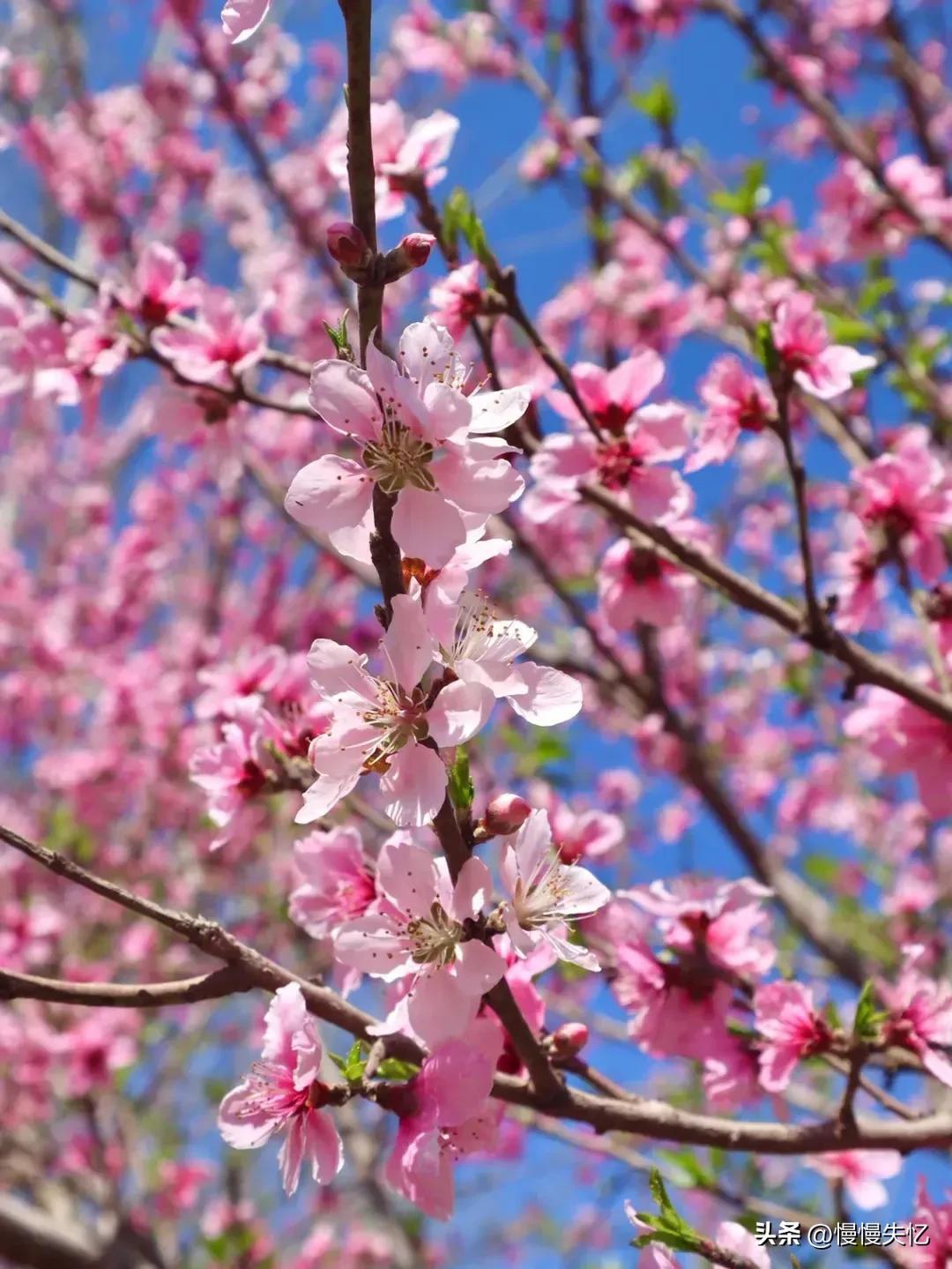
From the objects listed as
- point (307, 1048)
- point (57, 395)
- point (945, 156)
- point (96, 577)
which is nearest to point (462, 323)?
point (57, 395)

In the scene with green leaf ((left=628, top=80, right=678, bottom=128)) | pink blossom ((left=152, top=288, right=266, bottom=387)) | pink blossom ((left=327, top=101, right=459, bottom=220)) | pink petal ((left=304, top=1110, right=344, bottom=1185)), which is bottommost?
pink petal ((left=304, top=1110, right=344, bottom=1185))

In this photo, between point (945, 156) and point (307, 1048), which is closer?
point (307, 1048)

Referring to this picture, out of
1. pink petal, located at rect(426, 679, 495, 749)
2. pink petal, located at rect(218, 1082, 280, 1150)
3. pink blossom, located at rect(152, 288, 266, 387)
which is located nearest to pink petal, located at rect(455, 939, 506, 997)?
pink petal, located at rect(426, 679, 495, 749)

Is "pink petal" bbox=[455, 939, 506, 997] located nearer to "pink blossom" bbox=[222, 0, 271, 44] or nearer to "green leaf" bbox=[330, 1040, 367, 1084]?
"green leaf" bbox=[330, 1040, 367, 1084]

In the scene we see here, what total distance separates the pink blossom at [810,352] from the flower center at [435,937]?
125cm

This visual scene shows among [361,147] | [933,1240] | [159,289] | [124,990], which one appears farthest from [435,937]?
[159,289]

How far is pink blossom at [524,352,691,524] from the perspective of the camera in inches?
73.9

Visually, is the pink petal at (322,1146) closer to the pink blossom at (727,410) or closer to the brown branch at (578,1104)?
the brown branch at (578,1104)

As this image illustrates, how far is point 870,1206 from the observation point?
6.06 feet

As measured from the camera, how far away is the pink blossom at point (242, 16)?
1157 millimetres

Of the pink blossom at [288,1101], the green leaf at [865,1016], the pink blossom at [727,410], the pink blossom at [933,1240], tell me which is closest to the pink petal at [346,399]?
the pink blossom at [288,1101]

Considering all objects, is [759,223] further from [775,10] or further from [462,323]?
[775,10]

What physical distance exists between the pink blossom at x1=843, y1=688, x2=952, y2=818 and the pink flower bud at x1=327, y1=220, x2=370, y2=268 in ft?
4.53

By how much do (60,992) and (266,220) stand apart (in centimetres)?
727
